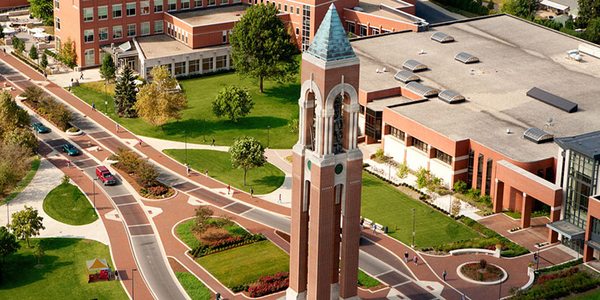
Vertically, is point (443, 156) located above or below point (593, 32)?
below

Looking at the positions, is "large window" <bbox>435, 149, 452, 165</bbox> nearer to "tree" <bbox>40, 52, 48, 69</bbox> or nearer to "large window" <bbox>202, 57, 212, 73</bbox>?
"large window" <bbox>202, 57, 212, 73</bbox>

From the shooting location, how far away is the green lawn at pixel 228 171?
5384 inches

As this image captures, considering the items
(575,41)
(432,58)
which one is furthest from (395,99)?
(575,41)

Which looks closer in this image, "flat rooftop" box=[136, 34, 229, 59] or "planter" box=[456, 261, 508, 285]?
"planter" box=[456, 261, 508, 285]

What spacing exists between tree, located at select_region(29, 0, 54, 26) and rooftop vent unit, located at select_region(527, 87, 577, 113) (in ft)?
324

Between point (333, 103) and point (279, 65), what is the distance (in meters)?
81.5

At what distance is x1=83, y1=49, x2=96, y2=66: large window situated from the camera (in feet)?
591

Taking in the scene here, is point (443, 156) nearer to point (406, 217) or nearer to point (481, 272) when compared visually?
point (406, 217)

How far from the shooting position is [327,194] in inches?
3647

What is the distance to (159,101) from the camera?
151500 millimetres

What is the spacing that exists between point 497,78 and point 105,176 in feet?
201

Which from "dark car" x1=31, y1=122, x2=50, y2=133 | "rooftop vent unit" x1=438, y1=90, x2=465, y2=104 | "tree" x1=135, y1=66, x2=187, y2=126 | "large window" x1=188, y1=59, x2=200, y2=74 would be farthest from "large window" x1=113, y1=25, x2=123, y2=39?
"rooftop vent unit" x1=438, y1=90, x2=465, y2=104

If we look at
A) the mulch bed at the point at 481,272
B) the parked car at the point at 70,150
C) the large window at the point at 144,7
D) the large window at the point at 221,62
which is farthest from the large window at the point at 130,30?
the mulch bed at the point at 481,272

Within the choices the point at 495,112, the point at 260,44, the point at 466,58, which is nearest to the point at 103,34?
the point at 260,44
